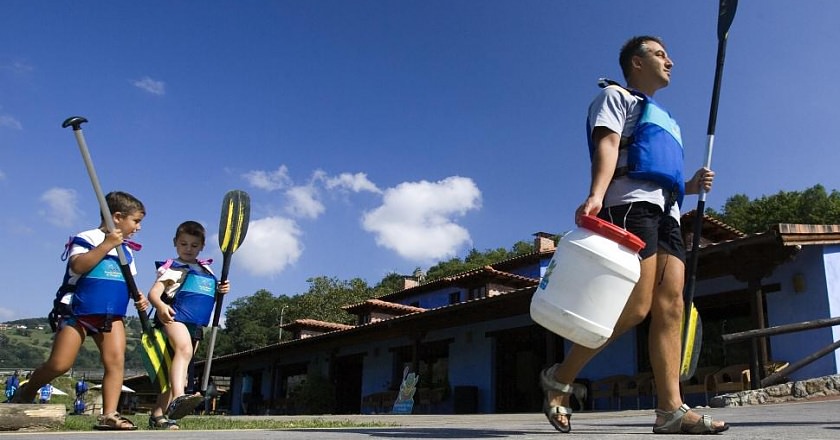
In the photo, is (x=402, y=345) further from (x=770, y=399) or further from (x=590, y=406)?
(x=770, y=399)

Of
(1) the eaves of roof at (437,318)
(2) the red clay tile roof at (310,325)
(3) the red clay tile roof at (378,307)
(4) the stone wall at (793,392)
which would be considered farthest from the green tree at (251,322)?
(4) the stone wall at (793,392)

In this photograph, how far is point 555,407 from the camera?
249 cm

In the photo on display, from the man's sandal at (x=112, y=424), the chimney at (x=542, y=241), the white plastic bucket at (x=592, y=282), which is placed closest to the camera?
the white plastic bucket at (x=592, y=282)

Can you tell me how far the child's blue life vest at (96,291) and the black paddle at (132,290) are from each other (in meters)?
0.05

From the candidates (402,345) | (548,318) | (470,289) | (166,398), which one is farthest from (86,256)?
(470,289)

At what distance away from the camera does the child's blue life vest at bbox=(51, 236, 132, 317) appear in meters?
3.30

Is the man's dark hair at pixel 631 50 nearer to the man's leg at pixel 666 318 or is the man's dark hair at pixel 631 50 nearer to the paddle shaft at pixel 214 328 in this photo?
the man's leg at pixel 666 318

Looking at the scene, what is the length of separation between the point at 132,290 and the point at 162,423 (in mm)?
721

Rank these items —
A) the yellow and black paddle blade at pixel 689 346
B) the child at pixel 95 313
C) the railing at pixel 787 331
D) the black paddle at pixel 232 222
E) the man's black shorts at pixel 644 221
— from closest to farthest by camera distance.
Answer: the man's black shorts at pixel 644 221 → the yellow and black paddle blade at pixel 689 346 → the child at pixel 95 313 → the black paddle at pixel 232 222 → the railing at pixel 787 331

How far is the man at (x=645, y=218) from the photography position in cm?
243

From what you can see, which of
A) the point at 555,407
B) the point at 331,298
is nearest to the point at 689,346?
the point at 555,407

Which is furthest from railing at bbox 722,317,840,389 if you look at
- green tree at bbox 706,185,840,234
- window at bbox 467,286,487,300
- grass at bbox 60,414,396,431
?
green tree at bbox 706,185,840,234

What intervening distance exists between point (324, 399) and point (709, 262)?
13279mm

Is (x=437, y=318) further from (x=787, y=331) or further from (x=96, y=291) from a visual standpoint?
(x=96, y=291)
